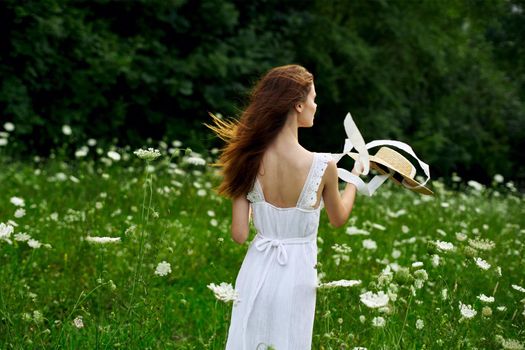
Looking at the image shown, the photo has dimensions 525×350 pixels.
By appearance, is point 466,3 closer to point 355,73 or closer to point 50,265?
point 355,73

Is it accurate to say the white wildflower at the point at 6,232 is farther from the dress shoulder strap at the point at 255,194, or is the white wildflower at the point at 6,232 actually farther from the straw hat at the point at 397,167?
the straw hat at the point at 397,167

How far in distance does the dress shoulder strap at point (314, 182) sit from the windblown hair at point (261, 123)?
0.62ft

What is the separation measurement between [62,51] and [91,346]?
8.98 meters

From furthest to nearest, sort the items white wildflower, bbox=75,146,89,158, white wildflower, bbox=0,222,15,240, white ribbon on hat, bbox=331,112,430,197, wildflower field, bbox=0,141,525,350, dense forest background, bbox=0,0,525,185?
dense forest background, bbox=0,0,525,185 → white wildflower, bbox=75,146,89,158 → wildflower field, bbox=0,141,525,350 → white wildflower, bbox=0,222,15,240 → white ribbon on hat, bbox=331,112,430,197

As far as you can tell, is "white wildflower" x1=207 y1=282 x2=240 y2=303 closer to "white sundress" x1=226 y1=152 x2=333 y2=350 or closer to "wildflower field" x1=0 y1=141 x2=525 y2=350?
"wildflower field" x1=0 y1=141 x2=525 y2=350

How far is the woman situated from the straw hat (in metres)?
0.19

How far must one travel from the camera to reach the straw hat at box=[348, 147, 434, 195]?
10.2 feet

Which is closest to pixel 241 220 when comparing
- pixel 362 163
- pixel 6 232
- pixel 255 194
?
pixel 255 194

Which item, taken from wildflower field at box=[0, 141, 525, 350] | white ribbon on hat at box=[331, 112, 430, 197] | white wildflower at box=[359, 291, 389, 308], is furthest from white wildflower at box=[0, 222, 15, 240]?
white wildflower at box=[359, 291, 389, 308]

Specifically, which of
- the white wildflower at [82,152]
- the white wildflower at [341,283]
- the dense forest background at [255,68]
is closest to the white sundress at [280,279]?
the white wildflower at [341,283]

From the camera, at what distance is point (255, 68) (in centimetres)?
1376

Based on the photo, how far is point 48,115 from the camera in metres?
12.1

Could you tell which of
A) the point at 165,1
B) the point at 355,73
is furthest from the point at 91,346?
the point at 355,73

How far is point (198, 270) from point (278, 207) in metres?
2.45
